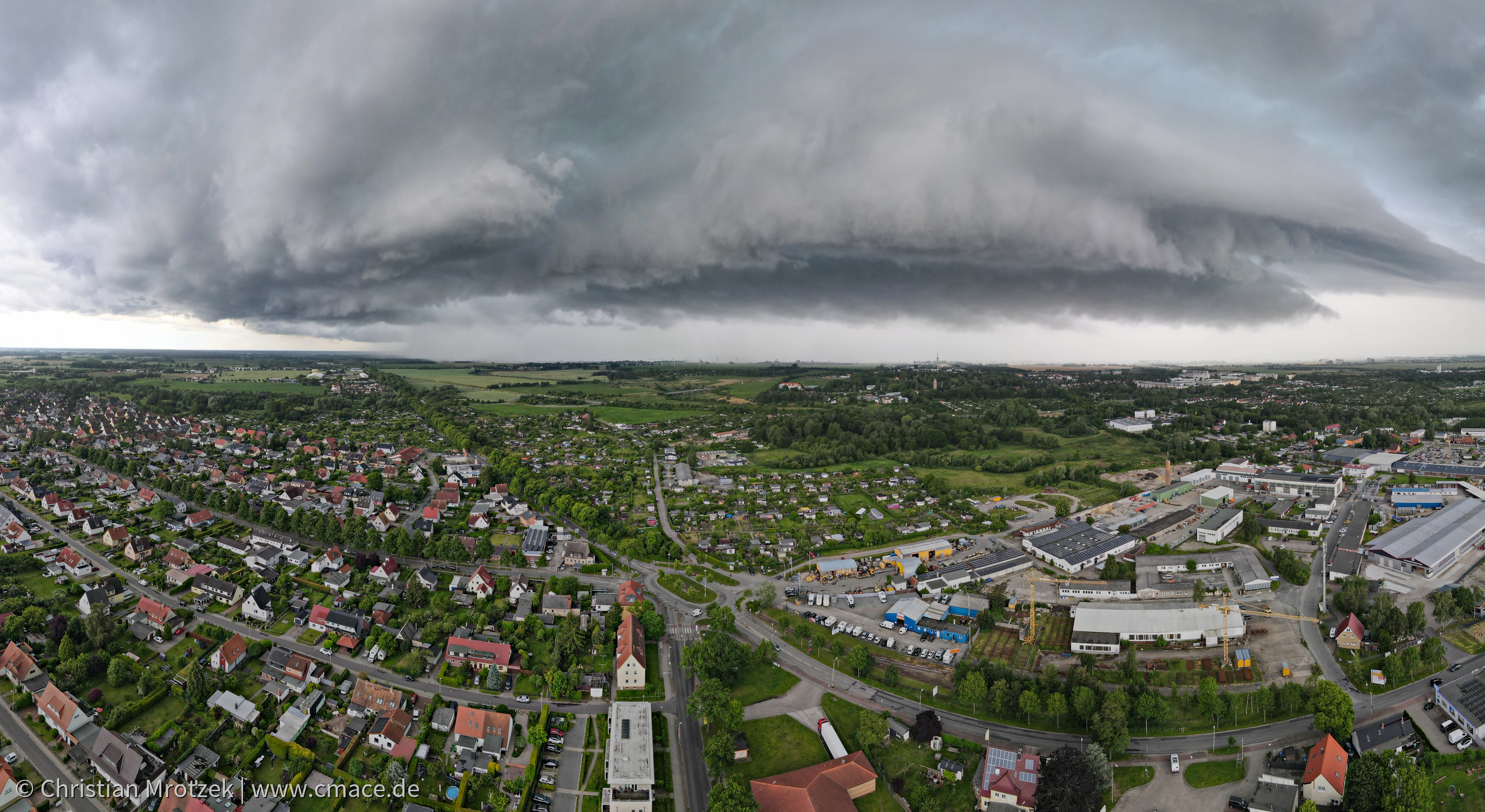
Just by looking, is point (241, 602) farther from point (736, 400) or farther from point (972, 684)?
point (736, 400)

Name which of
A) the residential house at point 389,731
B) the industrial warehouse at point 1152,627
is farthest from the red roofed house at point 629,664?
the industrial warehouse at point 1152,627

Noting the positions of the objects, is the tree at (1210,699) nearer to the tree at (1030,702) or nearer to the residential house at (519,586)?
the tree at (1030,702)

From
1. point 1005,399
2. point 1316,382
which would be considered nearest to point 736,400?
point 1005,399

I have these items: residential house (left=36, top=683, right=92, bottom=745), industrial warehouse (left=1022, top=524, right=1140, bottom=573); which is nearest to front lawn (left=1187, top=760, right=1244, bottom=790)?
industrial warehouse (left=1022, top=524, right=1140, bottom=573)

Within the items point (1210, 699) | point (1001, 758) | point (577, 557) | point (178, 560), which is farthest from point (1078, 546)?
point (178, 560)

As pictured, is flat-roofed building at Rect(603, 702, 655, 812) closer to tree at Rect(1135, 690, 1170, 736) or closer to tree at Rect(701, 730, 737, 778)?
tree at Rect(701, 730, 737, 778)

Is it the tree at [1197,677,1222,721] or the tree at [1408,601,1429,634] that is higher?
the tree at [1408,601,1429,634]
